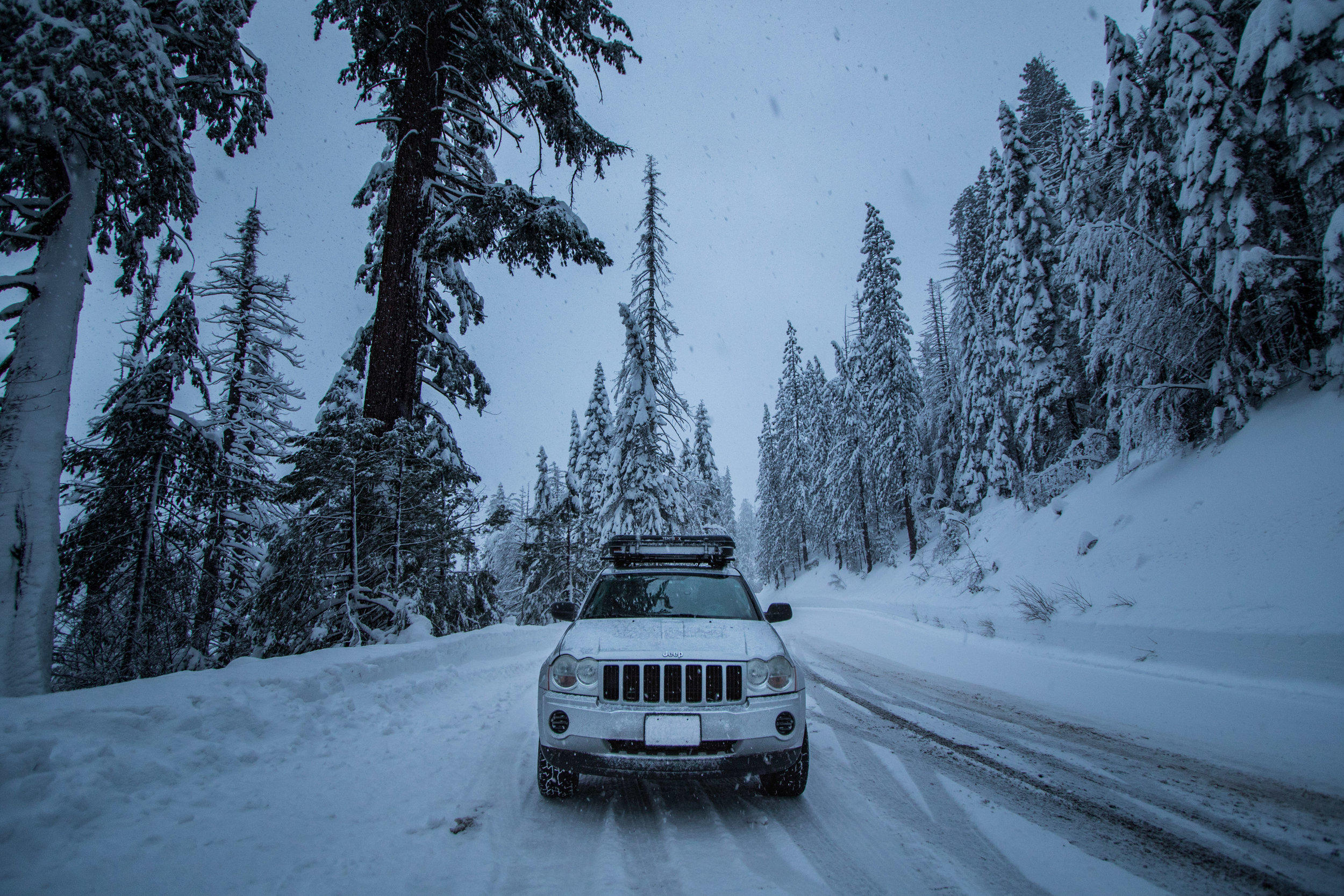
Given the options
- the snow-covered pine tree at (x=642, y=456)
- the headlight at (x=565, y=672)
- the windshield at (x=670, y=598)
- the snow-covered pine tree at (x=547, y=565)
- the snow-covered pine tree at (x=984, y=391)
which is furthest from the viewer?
the snow-covered pine tree at (x=984, y=391)

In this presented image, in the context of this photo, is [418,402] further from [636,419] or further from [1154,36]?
[1154,36]

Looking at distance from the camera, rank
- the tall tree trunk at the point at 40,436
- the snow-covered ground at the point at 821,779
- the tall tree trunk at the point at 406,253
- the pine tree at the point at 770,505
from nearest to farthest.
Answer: the snow-covered ground at the point at 821,779, the tall tree trunk at the point at 40,436, the tall tree trunk at the point at 406,253, the pine tree at the point at 770,505

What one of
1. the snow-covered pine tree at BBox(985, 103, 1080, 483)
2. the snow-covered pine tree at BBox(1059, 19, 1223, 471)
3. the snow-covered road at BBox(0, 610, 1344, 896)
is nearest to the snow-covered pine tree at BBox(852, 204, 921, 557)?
the snow-covered pine tree at BBox(985, 103, 1080, 483)

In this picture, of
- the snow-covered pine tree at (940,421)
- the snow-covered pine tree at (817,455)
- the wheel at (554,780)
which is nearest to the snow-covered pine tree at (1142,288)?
the wheel at (554,780)

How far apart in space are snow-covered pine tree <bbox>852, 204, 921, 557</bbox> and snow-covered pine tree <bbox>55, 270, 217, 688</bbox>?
83.8 feet

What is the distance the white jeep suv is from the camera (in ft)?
10.5

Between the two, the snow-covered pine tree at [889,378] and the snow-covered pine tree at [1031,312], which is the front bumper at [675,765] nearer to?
the snow-covered pine tree at [1031,312]

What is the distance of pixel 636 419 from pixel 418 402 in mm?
8184

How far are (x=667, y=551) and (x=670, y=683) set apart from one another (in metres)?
2.14

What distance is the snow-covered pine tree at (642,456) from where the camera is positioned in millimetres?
17547

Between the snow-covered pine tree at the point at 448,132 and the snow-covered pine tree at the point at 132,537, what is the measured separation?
A: 4424 mm

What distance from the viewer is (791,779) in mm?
3457

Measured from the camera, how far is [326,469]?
23.1ft

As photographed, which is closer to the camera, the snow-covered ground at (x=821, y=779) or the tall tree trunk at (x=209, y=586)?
the snow-covered ground at (x=821, y=779)
